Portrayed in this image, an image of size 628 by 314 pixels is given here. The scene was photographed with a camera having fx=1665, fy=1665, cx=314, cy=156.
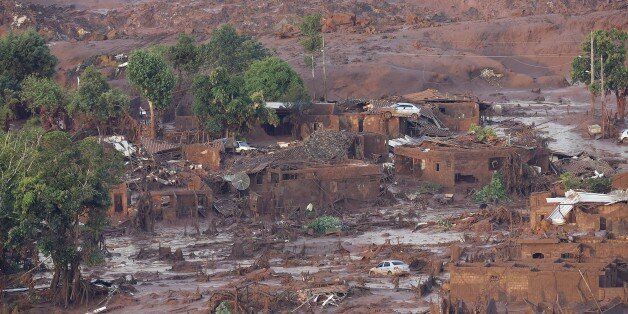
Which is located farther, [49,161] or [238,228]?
[238,228]

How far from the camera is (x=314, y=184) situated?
2036 inches

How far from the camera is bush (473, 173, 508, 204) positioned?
51.9m

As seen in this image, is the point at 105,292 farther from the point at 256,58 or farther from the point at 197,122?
the point at 256,58

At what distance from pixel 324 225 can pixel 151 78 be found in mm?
17019

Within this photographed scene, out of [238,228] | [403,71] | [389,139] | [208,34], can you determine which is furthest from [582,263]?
[208,34]

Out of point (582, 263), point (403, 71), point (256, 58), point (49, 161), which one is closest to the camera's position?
point (582, 263)

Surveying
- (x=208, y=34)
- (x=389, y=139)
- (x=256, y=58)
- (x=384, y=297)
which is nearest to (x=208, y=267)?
(x=384, y=297)

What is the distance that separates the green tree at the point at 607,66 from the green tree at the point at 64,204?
104 feet

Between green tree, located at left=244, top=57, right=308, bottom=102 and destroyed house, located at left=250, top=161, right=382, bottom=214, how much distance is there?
42.0 ft

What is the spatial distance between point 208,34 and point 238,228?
51.1m

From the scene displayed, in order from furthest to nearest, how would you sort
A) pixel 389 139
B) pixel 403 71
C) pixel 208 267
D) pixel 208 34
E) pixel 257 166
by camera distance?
pixel 208 34 < pixel 403 71 < pixel 389 139 < pixel 257 166 < pixel 208 267

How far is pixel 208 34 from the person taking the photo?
98.5 m

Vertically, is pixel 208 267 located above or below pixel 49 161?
below

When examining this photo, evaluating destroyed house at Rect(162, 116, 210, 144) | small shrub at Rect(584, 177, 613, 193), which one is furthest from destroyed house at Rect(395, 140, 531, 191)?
destroyed house at Rect(162, 116, 210, 144)
